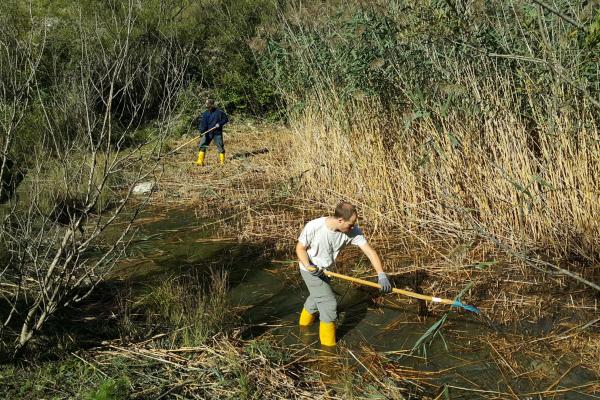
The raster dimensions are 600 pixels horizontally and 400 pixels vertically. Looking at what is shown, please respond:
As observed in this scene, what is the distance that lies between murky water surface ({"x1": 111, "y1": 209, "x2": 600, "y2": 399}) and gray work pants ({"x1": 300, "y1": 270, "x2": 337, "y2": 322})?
24cm

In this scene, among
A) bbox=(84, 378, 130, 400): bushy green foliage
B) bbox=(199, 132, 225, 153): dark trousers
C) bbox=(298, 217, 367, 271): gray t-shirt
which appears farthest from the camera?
bbox=(199, 132, 225, 153): dark trousers

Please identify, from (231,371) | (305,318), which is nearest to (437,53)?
(305,318)

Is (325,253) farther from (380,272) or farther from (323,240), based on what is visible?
(380,272)

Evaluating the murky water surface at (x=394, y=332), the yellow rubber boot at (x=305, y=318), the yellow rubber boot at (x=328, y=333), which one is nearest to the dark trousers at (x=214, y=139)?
the murky water surface at (x=394, y=332)

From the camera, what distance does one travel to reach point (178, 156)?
11891 millimetres

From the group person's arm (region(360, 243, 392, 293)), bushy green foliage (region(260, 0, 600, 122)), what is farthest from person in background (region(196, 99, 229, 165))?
person's arm (region(360, 243, 392, 293))

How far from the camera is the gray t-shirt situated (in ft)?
14.1

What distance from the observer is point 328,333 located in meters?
4.20

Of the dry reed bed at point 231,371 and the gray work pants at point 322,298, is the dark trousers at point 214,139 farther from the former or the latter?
the dry reed bed at point 231,371

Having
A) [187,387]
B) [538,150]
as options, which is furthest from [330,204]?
[187,387]

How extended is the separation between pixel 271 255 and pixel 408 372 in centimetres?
265

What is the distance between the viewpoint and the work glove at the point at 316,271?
420 centimetres

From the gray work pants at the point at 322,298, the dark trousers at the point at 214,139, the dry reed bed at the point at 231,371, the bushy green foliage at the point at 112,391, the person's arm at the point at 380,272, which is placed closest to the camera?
the bushy green foliage at the point at 112,391

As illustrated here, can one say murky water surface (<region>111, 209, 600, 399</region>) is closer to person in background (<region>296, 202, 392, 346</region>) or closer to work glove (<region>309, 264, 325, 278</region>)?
person in background (<region>296, 202, 392, 346</region>)
